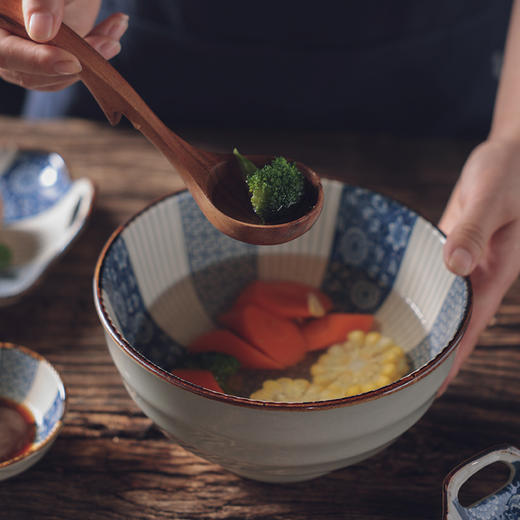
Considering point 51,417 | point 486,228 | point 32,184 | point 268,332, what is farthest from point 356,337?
point 32,184

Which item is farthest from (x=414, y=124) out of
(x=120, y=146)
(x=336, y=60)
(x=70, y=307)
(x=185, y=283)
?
(x=70, y=307)

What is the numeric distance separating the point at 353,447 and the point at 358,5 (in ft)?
3.24

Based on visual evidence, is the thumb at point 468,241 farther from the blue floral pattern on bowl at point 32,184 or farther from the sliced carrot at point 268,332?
the blue floral pattern on bowl at point 32,184

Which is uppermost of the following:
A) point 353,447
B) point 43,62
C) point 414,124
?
point 43,62

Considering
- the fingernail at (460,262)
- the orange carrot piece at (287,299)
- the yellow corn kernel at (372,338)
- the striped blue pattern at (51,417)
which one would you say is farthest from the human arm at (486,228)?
the striped blue pattern at (51,417)

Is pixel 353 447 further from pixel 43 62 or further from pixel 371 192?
pixel 43 62

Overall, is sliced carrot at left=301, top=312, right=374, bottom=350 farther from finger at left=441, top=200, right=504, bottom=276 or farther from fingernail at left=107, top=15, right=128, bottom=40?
fingernail at left=107, top=15, right=128, bottom=40

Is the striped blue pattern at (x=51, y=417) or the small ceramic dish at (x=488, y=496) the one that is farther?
the striped blue pattern at (x=51, y=417)

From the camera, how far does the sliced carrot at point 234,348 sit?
0.80 meters

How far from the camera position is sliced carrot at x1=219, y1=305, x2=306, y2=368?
2.67 ft

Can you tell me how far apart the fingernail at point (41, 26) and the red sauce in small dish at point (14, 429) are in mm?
448

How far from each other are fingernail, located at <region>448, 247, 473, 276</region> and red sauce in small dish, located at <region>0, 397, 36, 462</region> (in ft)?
1.81

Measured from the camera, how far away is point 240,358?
0.80m

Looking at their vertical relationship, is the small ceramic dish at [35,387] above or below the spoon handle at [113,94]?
below
